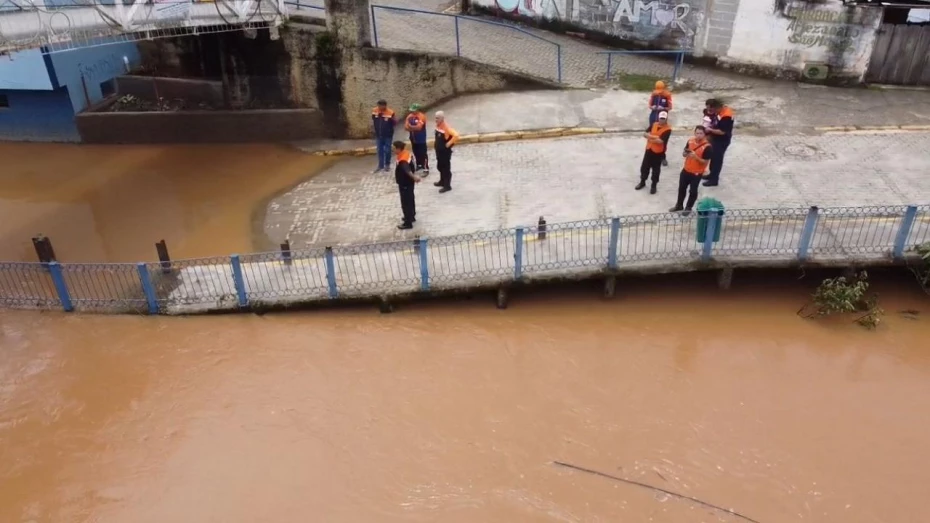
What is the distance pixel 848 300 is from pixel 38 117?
1662 centimetres

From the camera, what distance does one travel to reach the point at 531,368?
9.30 m

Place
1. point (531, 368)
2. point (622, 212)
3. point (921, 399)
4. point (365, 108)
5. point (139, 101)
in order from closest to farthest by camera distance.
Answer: point (921, 399), point (531, 368), point (622, 212), point (365, 108), point (139, 101)

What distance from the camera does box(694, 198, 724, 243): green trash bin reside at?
31.9ft

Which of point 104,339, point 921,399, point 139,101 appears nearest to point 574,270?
point 921,399

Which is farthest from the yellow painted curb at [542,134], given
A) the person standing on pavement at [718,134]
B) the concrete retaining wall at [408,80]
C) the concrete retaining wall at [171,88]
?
the concrete retaining wall at [171,88]

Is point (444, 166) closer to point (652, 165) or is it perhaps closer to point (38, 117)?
point (652, 165)

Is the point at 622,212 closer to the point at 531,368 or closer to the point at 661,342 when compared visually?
the point at 661,342

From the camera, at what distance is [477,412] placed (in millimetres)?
8695

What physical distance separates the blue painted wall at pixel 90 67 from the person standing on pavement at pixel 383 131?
704 cm

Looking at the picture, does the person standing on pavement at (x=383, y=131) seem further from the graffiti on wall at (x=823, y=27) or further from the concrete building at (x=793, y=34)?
the graffiti on wall at (x=823, y=27)

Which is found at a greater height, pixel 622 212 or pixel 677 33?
pixel 677 33

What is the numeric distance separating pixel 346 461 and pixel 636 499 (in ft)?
10.3

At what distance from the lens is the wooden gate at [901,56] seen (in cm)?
1488

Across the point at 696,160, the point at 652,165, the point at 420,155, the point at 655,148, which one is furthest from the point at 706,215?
the point at 420,155
